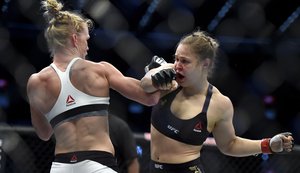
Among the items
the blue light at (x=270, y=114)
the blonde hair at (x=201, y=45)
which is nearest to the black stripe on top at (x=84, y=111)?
the blonde hair at (x=201, y=45)

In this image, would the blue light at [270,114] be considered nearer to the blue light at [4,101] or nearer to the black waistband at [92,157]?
the blue light at [4,101]

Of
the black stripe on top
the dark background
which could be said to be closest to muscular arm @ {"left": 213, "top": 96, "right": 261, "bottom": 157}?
the black stripe on top

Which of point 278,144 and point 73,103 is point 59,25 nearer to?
point 73,103

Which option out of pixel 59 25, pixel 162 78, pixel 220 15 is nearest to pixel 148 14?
pixel 220 15

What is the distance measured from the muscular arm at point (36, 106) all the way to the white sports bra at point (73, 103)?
0.10m

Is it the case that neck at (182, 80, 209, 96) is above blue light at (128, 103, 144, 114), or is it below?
above

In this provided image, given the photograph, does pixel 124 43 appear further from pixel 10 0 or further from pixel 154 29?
pixel 10 0

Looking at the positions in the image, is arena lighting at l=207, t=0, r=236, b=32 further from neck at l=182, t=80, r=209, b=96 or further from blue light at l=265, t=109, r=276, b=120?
neck at l=182, t=80, r=209, b=96

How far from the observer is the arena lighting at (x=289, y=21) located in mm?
4574

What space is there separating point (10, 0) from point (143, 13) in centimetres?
106

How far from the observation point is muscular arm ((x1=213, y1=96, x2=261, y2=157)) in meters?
2.45

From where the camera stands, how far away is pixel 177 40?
465 centimetres

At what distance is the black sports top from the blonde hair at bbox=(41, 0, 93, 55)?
1.85 feet

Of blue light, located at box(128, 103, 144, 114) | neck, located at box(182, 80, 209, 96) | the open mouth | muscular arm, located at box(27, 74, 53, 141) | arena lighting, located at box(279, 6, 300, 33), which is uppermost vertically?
the open mouth
